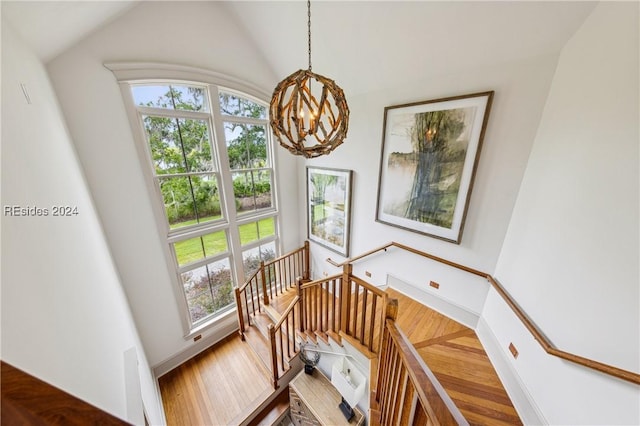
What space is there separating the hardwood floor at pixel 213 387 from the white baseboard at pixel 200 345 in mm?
69

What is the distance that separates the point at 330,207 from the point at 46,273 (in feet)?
10.5

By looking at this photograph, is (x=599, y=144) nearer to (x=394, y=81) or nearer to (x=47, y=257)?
(x=394, y=81)

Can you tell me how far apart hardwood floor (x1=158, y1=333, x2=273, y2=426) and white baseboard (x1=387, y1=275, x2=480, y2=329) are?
2405 mm

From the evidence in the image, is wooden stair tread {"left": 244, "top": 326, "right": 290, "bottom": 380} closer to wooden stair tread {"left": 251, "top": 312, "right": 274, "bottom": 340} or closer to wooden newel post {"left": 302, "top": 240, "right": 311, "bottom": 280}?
wooden stair tread {"left": 251, "top": 312, "right": 274, "bottom": 340}

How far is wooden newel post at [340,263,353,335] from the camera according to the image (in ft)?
7.27

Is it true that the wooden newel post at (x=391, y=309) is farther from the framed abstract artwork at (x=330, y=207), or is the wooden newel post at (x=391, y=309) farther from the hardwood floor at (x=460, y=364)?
the framed abstract artwork at (x=330, y=207)

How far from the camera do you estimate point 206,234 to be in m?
3.34

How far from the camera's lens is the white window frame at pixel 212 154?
96.3 inches

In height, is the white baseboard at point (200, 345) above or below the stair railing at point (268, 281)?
below

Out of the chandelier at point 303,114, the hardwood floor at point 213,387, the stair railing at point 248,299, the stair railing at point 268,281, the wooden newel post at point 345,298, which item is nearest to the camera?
the chandelier at point 303,114

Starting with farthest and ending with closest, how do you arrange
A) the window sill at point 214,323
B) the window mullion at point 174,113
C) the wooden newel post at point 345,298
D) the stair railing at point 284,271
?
the stair railing at point 284,271 → the window sill at point 214,323 → the window mullion at point 174,113 → the wooden newel post at point 345,298

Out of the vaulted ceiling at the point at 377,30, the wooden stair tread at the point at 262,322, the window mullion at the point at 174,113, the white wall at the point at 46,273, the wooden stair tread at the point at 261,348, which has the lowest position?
the wooden stair tread at the point at 261,348

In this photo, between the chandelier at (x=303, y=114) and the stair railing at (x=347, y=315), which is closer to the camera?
the chandelier at (x=303, y=114)

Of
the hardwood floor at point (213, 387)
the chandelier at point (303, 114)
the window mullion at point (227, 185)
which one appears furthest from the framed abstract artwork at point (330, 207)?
the hardwood floor at point (213, 387)
